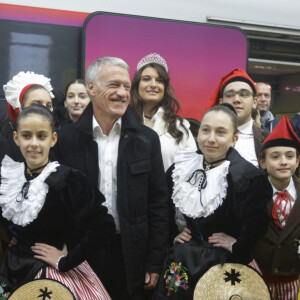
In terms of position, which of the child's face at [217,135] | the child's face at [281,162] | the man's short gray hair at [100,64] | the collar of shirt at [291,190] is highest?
the man's short gray hair at [100,64]

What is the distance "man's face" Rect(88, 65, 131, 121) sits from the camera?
248cm

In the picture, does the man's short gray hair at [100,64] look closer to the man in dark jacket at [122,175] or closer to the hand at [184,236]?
the man in dark jacket at [122,175]

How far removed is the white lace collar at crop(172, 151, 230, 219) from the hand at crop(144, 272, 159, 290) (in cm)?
37

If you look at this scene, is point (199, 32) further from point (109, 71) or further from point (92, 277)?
point (92, 277)

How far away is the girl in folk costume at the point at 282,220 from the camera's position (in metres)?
2.57

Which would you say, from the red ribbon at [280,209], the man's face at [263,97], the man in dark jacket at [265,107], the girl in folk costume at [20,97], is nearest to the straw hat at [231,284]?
the red ribbon at [280,209]

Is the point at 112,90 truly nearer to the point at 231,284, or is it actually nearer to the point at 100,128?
the point at 100,128

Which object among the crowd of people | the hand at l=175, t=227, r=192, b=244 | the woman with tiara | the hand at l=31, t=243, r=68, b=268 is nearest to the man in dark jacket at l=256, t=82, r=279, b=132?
the woman with tiara

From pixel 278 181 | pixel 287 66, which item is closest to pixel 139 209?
pixel 278 181

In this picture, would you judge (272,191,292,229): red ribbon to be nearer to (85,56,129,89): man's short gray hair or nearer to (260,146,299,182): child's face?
(260,146,299,182): child's face

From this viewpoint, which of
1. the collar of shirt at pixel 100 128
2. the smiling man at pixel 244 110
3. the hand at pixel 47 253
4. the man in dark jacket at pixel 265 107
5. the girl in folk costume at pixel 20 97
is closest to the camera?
the hand at pixel 47 253

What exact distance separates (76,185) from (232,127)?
914 mm

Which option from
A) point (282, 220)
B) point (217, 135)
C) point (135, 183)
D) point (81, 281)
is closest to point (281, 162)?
point (282, 220)

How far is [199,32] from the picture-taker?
3.96 meters
